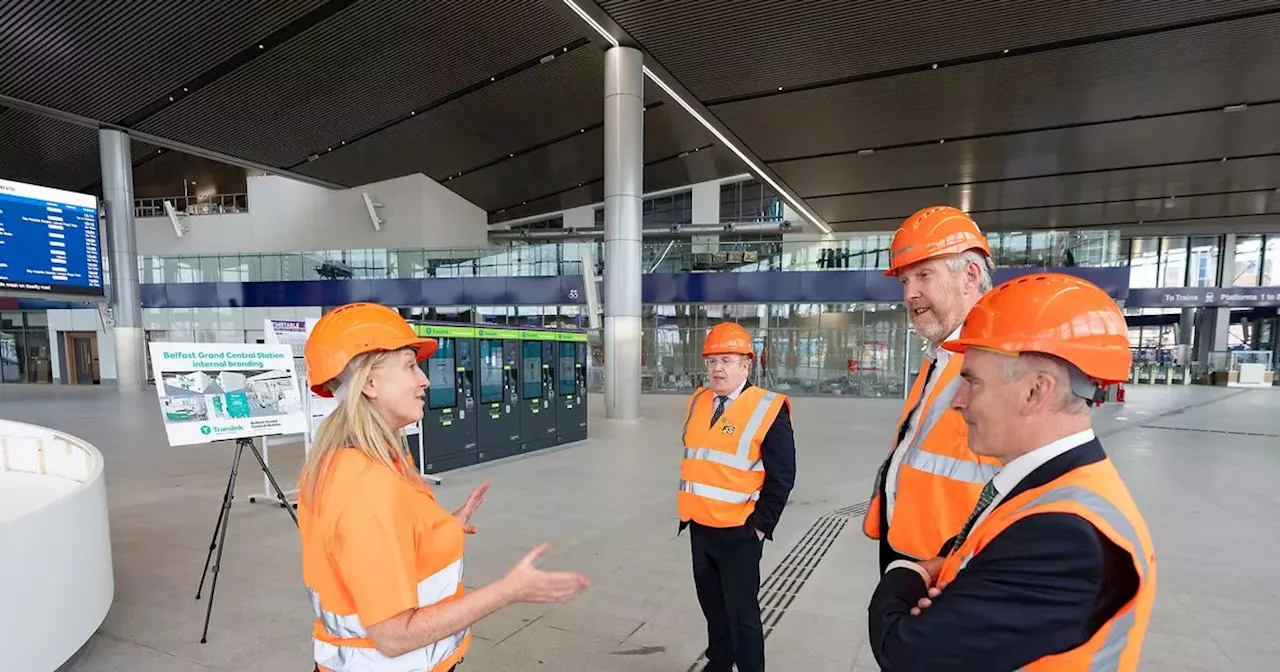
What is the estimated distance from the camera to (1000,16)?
1029 cm

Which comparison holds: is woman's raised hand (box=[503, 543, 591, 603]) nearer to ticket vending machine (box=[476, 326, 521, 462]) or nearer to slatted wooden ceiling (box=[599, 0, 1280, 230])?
ticket vending machine (box=[476, 326, 521, 462])

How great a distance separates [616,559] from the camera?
13.6ft

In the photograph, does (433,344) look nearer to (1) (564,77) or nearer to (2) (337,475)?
(2) (337,475)

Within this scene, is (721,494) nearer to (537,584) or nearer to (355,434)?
(537,584)

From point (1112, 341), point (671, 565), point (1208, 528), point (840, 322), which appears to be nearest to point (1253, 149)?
point (840, 322)

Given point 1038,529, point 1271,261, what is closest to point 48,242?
point 1038,529

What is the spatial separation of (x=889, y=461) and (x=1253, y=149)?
2300 centimetres

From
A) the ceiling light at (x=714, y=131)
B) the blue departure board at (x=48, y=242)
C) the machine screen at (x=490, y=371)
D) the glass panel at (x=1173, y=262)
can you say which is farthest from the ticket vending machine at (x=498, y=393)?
the glass panel at (x=1173, y=262)

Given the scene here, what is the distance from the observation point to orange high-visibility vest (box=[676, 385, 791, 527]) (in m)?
2.49

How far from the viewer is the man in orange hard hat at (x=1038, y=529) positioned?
82 cm

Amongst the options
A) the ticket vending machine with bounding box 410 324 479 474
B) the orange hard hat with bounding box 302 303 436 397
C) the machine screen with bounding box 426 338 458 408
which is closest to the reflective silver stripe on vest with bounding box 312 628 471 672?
the orange hard hat with bounding box 302 303 436 397

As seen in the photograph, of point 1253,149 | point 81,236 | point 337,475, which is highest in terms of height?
point 1253,149

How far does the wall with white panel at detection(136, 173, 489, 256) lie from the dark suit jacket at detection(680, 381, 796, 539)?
68.9 feet

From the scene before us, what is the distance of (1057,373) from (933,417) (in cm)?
69
